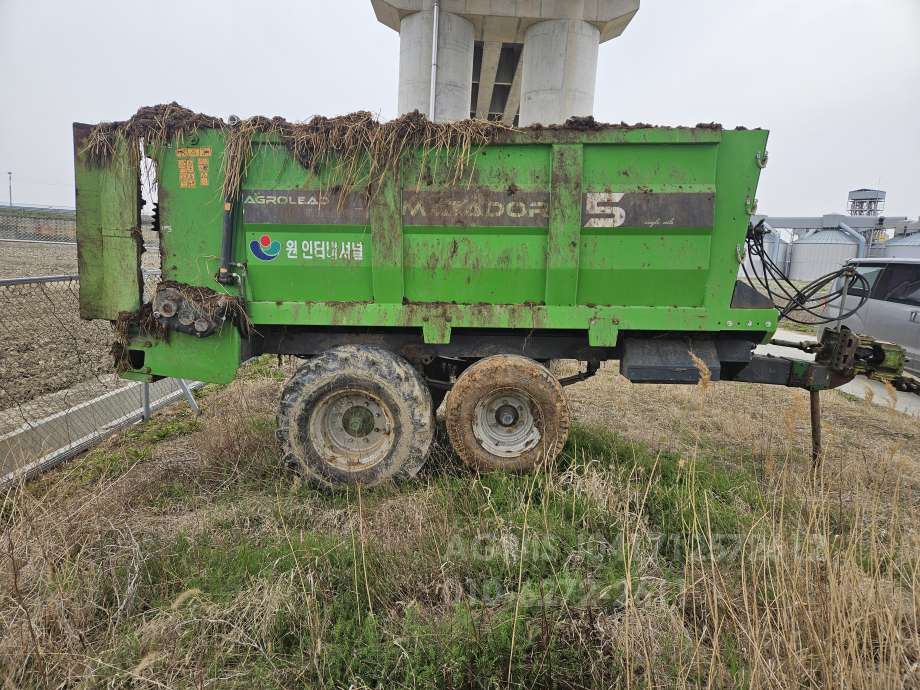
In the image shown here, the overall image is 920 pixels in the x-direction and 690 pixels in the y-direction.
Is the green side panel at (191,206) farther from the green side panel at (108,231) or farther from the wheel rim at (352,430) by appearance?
the wheel rim at (352,430)

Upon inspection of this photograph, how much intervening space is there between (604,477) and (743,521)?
0.83 meters

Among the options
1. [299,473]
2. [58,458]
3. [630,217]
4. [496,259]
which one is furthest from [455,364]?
[58,458]

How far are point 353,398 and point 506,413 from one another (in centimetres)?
114

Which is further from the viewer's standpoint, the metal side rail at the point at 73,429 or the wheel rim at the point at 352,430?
the metal side rail at the point at 73,429

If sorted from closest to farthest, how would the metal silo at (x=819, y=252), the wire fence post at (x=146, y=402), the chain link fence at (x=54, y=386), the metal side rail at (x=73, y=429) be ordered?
1. the metal side rail at (x=73, y=429)
2. the chain link fence at (x=54, y=386)
3. the wire fence post at (x=146, y=402)
4. the metal silo at (x=819, y=252)

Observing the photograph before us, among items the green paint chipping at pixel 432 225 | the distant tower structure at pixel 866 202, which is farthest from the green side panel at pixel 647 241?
the distant tower structure at pixel 866 202

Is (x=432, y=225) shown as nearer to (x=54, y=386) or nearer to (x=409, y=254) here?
(x=409, y=254)

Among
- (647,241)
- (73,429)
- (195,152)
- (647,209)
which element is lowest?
(73,429)

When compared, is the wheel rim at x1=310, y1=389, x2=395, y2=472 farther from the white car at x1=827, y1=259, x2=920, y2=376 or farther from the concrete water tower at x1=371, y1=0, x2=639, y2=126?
the concrete water tower at x1=371, y1=0, x2=639, y2=126

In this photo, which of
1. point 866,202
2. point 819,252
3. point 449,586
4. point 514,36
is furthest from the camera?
point 866,202

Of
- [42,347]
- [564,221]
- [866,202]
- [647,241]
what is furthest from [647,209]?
[866,202]

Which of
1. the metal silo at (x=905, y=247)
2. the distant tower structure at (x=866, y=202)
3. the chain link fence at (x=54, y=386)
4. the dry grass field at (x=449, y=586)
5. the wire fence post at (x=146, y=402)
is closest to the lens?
the dry grass field at (x=449, y=586)

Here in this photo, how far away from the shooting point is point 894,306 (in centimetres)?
717

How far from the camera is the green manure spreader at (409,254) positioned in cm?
342
